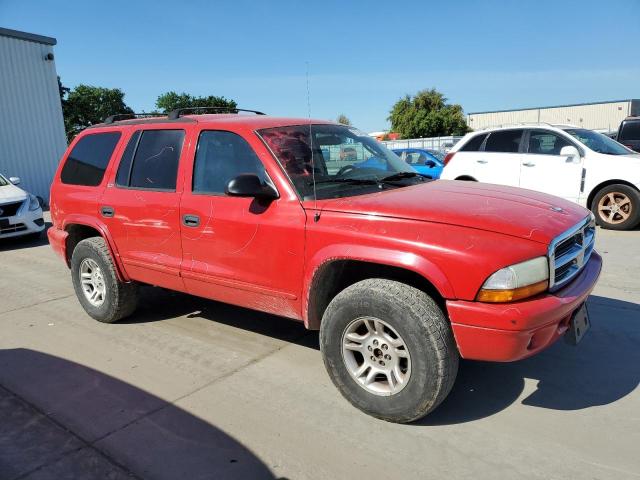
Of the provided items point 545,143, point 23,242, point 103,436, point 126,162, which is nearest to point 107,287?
point 126,162

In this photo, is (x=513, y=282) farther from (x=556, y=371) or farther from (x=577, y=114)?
(x=577, y=114)

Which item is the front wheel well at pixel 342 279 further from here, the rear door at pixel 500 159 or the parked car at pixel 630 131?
the parked car at pixel 630 131

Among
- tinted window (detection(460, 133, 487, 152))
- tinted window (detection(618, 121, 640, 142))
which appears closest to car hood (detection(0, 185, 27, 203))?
tinted window (detection(460, 133, 487, 152))

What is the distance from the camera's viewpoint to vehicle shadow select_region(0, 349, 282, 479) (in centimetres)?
260


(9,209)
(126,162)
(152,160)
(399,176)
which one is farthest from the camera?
(9,209)

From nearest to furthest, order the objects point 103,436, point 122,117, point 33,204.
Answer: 1. point 103,436
2. point 122,117
3. point 33,204

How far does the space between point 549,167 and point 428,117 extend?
50071 mm

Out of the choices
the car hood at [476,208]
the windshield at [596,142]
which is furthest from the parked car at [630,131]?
the car hood at [476,208]

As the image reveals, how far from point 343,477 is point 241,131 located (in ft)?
7.81

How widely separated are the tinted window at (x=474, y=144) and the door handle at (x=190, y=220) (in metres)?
6.84

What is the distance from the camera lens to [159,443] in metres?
2.80

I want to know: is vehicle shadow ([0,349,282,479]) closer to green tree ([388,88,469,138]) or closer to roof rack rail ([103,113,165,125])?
roof rack rail ([103,113,165,125])

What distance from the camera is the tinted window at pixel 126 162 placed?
4.34 metres

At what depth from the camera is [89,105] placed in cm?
7175
